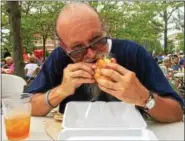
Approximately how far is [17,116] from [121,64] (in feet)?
1.36

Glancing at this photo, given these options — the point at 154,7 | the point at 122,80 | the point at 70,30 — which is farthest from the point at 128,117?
the point at 154,7

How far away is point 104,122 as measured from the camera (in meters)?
0.55

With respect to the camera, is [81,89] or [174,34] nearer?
[81,89]

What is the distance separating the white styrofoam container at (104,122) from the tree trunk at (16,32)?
2.43 feet

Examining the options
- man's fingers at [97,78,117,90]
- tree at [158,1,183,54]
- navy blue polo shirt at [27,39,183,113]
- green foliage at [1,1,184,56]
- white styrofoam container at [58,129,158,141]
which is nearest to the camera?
white styrofoam container at [58,129,158,141]

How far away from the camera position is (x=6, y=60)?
1.38 meters

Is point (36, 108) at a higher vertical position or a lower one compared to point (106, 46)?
lower

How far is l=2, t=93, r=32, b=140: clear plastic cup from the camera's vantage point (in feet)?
1.78

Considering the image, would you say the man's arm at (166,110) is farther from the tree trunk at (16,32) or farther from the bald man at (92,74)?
the tree trunk at (16,32)

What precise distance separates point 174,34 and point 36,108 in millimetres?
1045

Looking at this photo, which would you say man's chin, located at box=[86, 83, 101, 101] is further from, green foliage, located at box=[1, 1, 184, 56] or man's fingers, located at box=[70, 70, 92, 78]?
green foliage, located at box=[1, 1, 184, 56]

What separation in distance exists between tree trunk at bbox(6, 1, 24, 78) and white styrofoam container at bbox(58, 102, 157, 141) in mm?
740

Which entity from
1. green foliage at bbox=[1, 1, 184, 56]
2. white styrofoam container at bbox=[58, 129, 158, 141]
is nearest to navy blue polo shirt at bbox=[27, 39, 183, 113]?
green foliage at bbox=[1, 1, 184, 56]

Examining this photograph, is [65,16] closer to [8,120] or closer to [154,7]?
[8,120]
